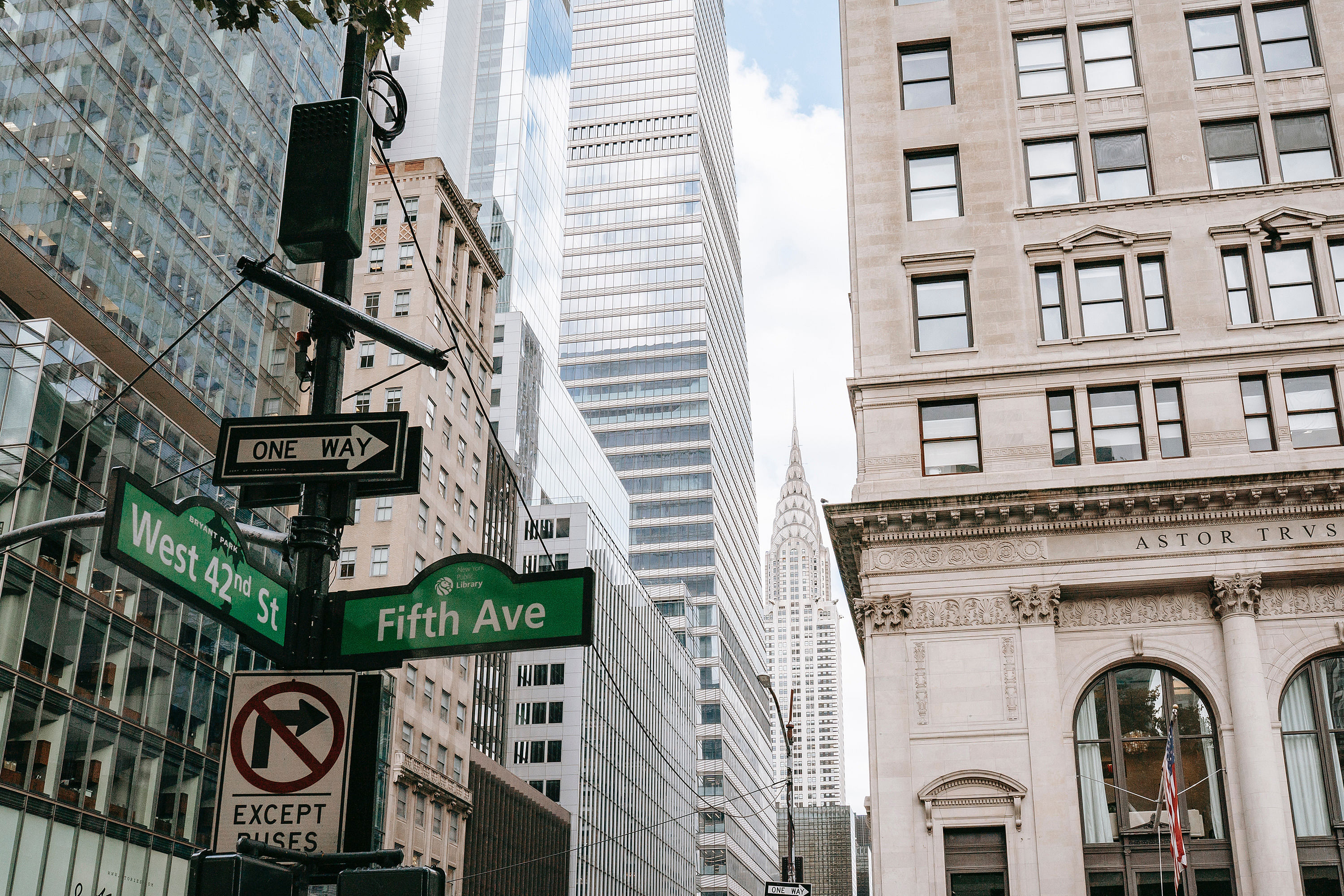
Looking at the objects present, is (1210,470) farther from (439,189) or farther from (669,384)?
(669,384)

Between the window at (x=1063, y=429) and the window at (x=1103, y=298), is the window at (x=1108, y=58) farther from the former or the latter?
the window at (x=1063, y=429)

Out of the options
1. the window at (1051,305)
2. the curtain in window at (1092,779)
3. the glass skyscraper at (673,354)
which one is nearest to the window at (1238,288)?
the window at (1051,305)

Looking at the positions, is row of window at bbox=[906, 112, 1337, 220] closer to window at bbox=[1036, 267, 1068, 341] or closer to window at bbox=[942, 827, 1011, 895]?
window at bbox=[1036, 267, 1068, 341]

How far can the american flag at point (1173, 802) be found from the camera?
26469 millimetres

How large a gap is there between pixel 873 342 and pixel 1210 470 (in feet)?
31.0

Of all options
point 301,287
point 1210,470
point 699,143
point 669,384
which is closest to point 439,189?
point 1210,470

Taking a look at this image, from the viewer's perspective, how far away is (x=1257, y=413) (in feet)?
109

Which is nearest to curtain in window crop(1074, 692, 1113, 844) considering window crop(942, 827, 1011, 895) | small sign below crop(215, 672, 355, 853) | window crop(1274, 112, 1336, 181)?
window crop(942, 827, 1011, 895)

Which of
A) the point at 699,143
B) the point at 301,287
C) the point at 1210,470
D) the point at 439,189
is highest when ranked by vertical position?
the point at 699,143

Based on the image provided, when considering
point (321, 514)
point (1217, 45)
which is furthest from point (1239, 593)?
point (321, 514)

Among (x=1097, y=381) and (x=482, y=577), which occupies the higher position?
(x=1097, y=381)

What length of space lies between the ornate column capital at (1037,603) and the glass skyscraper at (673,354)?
122 metres

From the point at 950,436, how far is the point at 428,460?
151 feet

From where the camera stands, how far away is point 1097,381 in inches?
1346
